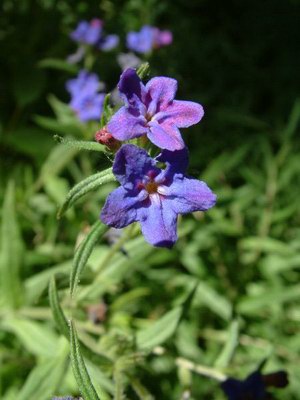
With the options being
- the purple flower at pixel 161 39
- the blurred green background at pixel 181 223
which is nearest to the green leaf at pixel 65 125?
the blurred green background at pixel 181 223

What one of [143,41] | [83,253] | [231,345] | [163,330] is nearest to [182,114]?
[83,253]

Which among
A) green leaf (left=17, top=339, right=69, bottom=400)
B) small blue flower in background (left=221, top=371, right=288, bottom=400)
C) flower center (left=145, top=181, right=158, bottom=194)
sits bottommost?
small blue flower in background (left=221, top=371, right=288, bottom=400)

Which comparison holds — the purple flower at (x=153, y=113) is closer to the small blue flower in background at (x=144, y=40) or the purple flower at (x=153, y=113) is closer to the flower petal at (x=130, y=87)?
the flower petal at (x=130, y=87)

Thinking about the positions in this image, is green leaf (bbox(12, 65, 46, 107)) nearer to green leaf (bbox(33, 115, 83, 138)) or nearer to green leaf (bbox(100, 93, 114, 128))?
green leaf (bbox(33, 115, 83, 138))

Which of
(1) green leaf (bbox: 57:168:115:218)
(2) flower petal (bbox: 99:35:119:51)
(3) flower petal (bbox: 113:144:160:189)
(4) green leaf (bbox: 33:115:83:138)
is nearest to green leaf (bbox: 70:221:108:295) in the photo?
(1) green leaf (bbox: 57:168:115:218)

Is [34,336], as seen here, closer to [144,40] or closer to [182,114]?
[182,114]
